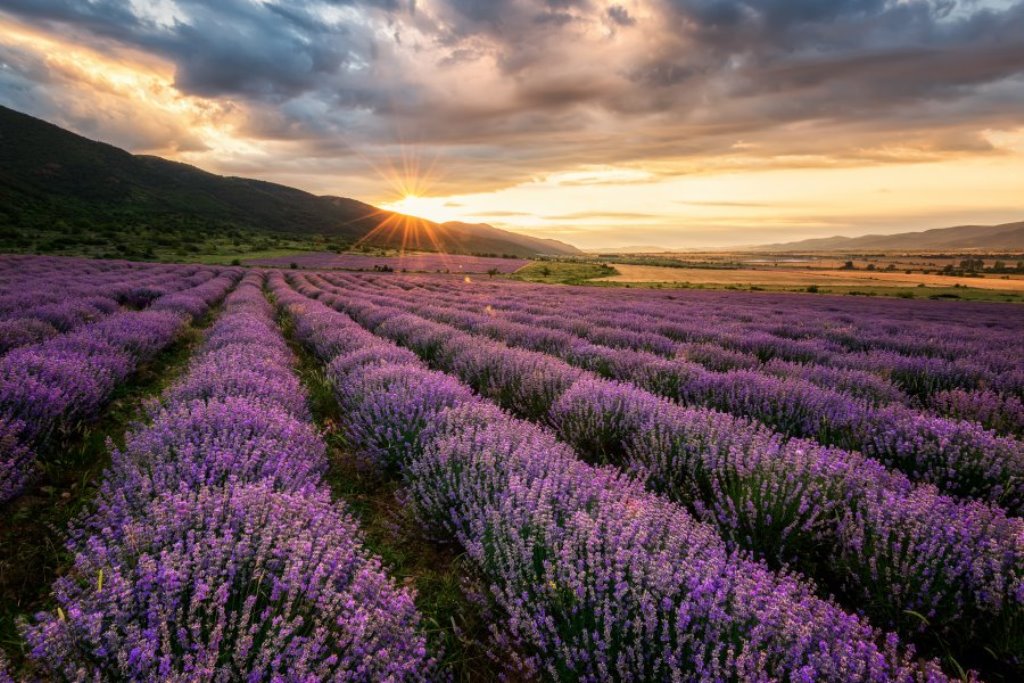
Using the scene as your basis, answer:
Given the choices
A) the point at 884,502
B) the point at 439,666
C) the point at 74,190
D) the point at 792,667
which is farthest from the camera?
the point at 74,190

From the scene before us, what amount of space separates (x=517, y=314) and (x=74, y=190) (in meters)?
124

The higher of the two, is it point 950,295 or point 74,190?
point 74,190

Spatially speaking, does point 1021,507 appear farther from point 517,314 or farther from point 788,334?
point 517,314

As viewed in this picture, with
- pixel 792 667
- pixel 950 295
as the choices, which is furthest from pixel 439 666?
pixel 950 295

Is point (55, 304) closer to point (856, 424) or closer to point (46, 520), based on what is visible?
point (46, 520)

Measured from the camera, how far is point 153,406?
137 inches

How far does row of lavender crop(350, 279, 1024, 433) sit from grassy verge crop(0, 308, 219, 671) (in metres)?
6.24

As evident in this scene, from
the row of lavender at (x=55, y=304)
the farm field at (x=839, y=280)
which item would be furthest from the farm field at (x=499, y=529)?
the farm field at (x=839, y=280)

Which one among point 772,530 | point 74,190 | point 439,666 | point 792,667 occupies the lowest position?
point 439,666

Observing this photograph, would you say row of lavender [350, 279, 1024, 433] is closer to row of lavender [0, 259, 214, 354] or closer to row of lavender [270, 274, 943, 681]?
row of lavender [270, 274, 943, 681]

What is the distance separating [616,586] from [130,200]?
13304 cm

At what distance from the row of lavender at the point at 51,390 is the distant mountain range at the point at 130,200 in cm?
4526

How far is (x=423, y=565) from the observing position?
2621mm

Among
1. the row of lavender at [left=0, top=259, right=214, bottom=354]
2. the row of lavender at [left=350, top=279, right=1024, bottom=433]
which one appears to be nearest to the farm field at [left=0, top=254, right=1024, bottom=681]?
the row of lavender at [left=350, top=279, right=1024, bottom=433]
